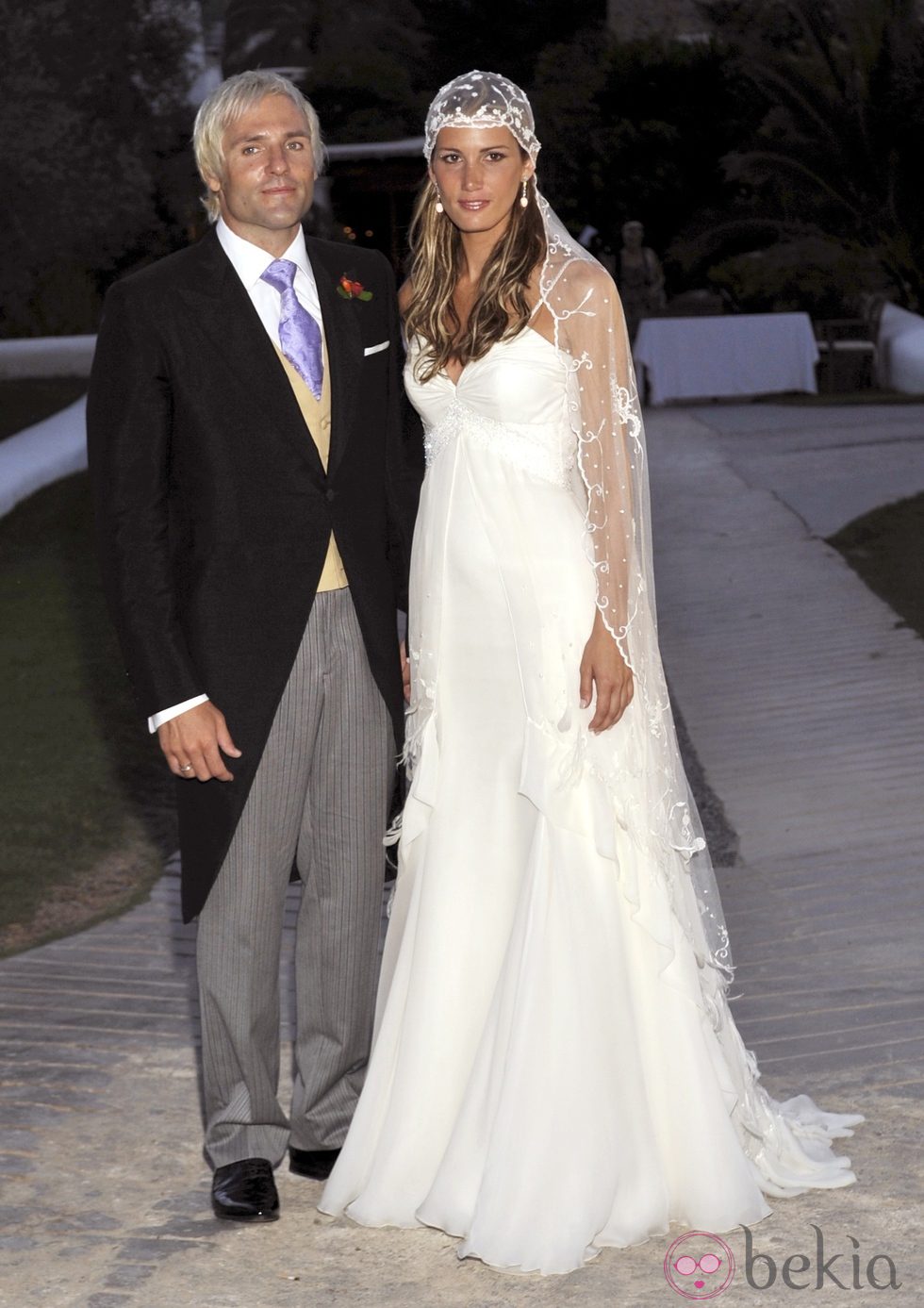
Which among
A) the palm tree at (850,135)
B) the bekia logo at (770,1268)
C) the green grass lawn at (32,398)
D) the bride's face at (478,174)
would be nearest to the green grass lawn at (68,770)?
the bekia logo at (770,1268)

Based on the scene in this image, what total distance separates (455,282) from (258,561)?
2.27 ft

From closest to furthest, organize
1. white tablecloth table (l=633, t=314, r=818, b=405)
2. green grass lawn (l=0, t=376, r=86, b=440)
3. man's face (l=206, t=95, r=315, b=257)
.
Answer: man's face (l=206, t=95, r=315, b=257) < white tablecloth table (l=633, t=314, r=818, b=405) < green grass lawn (l=0, t=376, r=86, b=440)

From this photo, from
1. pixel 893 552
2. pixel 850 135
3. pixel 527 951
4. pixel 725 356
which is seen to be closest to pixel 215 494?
pixel 527 951

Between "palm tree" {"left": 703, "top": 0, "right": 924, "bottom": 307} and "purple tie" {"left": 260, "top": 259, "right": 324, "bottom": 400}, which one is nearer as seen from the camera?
"purple tie" {"left": 260, "top": 259, "right": 324, "bottom": 400}

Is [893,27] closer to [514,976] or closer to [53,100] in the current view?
[53,100]

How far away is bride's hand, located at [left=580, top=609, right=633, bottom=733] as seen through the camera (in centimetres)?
347

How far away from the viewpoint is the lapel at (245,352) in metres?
3.49

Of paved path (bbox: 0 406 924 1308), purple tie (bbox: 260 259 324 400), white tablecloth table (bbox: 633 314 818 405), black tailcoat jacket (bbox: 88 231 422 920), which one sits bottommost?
white tablecloth table (bbox: 633 314 818 405)

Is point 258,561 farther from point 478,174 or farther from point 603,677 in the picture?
point 478,174

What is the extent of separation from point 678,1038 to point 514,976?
34 centimetres

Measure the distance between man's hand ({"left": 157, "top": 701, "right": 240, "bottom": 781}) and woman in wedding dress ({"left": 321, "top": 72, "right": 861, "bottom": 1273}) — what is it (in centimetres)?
40
